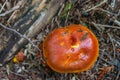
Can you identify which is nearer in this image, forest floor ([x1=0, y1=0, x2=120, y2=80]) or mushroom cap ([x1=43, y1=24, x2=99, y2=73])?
mushroom cap ([x1=43, y1=24, x2=99, y2=73])

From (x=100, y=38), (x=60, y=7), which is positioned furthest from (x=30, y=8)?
(x=100, y=38)

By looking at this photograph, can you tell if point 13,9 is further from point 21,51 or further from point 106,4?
point 106,4

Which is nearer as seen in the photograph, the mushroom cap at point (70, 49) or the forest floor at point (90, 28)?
the mushroom cap at point (70, 49)

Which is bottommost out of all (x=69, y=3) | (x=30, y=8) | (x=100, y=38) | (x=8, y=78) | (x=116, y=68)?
(x=116, y=68)

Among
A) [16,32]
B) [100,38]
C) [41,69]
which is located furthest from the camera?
[100,38]
